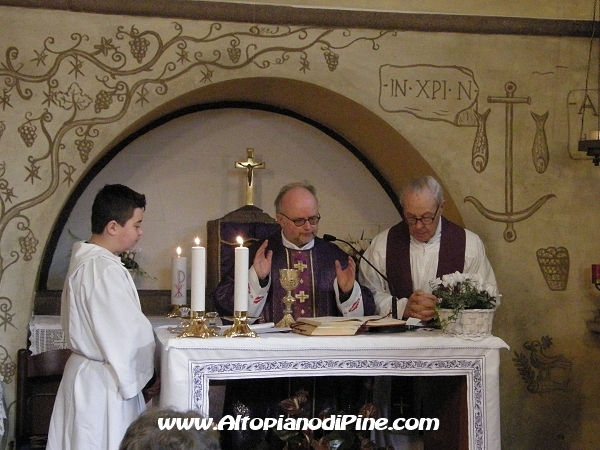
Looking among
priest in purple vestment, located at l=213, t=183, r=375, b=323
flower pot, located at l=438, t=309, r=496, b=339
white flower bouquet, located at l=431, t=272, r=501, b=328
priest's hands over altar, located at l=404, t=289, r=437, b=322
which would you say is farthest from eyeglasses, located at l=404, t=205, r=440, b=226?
flower pot, located at l=438, t=309, r=496, b=339

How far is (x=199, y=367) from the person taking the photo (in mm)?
3617

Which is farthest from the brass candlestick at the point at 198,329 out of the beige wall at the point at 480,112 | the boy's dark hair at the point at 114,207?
the beige wall at the point at 480,112

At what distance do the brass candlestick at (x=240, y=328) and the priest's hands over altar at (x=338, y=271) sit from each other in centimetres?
53

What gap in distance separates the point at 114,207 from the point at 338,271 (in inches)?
46.8

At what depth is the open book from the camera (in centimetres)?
380

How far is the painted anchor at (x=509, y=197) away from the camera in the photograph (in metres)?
5.96

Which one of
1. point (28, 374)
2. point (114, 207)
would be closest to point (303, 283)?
point (114, 207)

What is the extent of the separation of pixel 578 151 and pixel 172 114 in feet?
9.87

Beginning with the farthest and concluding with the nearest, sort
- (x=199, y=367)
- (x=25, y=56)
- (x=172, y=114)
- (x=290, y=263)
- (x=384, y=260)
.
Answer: (x=172, y=114), (x=25, y=56), (x=384, y=260), (x=290, y=263), (x=199, y=367)

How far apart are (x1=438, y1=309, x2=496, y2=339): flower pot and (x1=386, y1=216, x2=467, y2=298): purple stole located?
36.9 inches

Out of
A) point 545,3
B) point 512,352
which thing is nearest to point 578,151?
point 545,3

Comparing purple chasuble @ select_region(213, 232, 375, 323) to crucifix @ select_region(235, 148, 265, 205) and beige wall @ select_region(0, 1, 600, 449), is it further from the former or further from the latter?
crucifix @ select_region(235, 148, 265, 205)

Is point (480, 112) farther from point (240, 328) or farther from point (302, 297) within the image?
point (240, 328)

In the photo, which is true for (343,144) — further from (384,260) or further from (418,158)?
(384,260)
